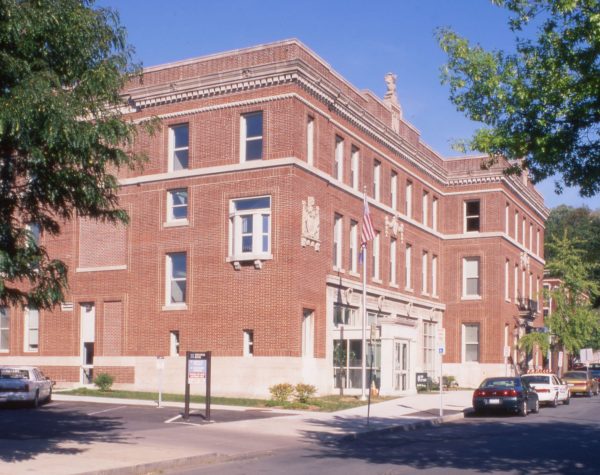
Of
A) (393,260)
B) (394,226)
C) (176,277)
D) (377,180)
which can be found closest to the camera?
(176,277)

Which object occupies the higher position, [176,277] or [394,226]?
[394,226]

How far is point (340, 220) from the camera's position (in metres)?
40.4

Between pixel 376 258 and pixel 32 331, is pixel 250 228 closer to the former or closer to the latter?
pixel 376 258

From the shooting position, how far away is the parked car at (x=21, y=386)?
3041 cm

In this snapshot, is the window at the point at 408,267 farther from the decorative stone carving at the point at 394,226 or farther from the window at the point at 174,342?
the window at the point at 174,342

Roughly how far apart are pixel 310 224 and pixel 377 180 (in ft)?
30.6

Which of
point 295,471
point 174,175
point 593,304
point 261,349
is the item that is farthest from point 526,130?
point 593,304

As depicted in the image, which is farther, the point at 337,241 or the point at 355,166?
the point at 355,166

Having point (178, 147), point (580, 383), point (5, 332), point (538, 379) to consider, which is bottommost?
point (580, 383)

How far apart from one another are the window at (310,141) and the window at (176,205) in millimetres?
5604

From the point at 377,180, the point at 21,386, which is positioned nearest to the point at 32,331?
the point at 21,386

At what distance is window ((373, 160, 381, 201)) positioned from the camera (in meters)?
44.7

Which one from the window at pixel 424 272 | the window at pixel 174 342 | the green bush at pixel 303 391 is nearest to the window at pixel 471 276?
the window at pixel 424 272

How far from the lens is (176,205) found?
128 ft
